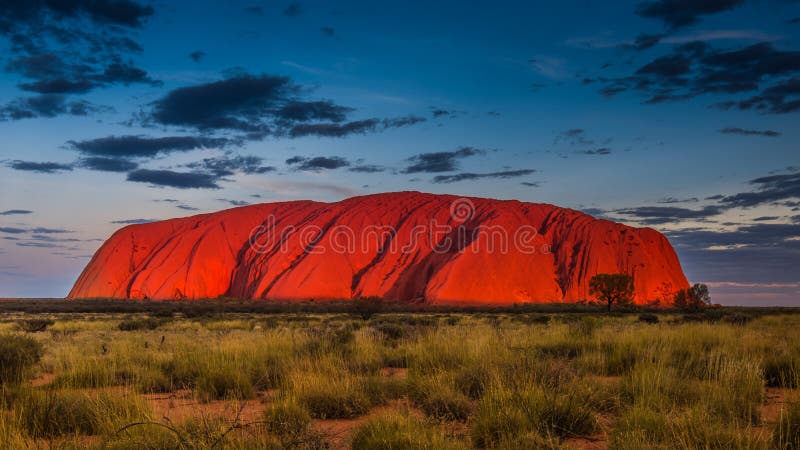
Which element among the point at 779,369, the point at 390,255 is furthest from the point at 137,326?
the point at 390,255

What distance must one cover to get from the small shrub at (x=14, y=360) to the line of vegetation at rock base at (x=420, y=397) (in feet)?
0.10

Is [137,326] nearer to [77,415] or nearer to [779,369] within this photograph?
[77,415]

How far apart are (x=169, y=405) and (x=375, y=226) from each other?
65714mm

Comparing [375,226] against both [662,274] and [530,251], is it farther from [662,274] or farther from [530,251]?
[662,274]

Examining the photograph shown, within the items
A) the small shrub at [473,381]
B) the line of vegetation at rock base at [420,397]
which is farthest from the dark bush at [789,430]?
the small shrub at [473,381]

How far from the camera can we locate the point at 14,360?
29.8ft

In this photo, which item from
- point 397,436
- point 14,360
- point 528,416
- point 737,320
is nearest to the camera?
point 397,436

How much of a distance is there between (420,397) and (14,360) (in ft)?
23.8

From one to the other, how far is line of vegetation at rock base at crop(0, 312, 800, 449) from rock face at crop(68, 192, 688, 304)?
48.7 meters

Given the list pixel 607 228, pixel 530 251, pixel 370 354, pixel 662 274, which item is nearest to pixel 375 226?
pixel 530 251

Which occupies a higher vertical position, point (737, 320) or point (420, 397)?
point (420, 397)

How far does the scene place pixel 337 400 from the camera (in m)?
6.18

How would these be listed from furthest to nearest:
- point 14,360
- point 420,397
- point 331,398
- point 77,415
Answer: point 14,360 < point 420,397 < point 331,398 < point 77,415

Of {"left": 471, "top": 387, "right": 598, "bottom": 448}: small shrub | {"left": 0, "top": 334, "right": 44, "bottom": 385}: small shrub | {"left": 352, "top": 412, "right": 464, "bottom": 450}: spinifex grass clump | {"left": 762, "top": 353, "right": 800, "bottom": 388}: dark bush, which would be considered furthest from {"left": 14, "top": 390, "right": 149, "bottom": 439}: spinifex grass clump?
{"left": 762, "top": 353, "right": 800, "bottom": 388}: dark bush
